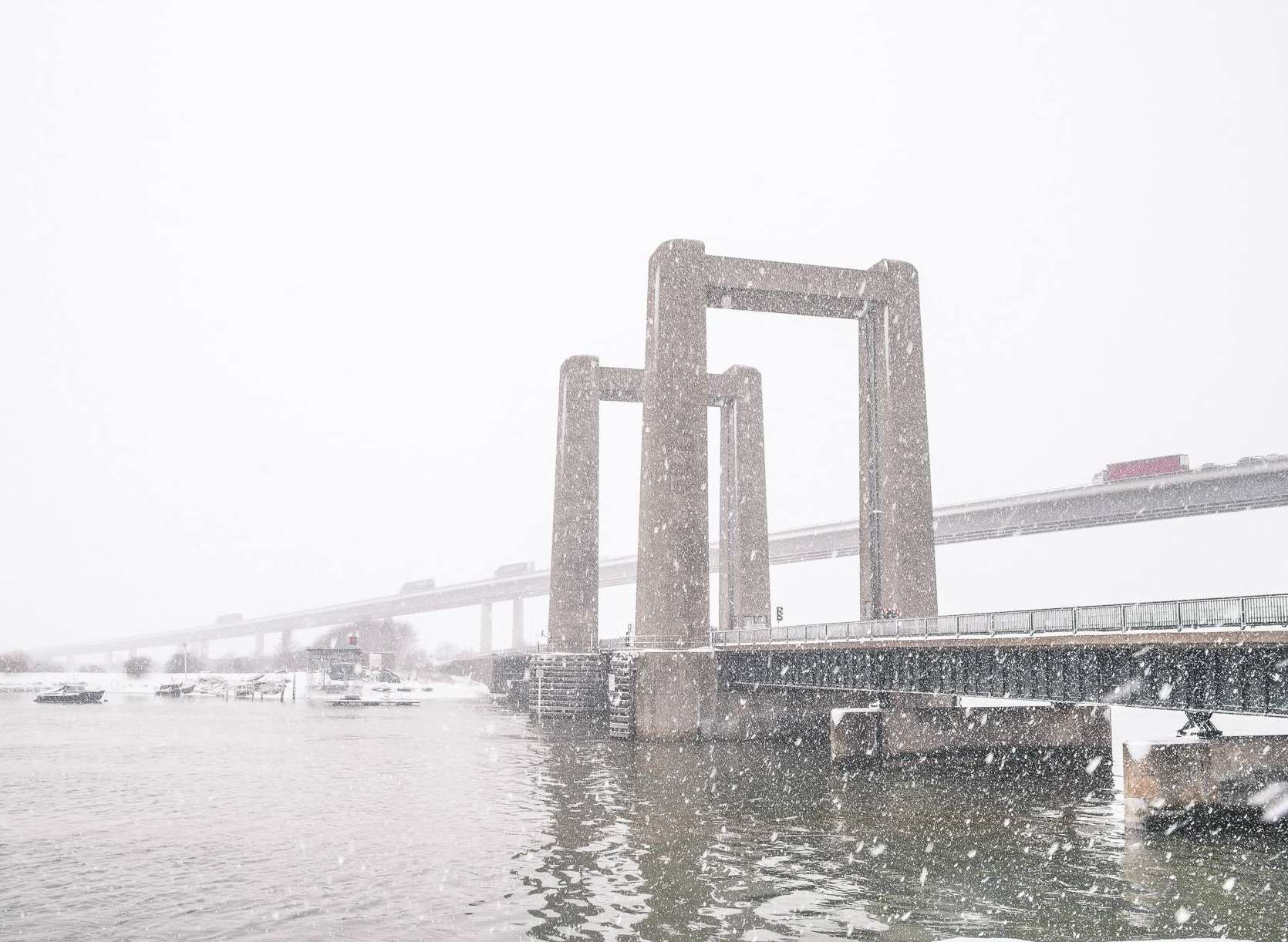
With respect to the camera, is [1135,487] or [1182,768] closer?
[1182,768]

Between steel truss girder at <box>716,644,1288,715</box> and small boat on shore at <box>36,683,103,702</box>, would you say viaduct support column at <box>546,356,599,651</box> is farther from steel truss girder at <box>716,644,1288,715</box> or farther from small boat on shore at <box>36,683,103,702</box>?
small boat on shore at <box>36,683,103,702</box>

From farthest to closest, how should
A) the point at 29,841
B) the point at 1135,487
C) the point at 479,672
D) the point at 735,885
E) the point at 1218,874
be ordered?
the point at 479,672, the point at 1135,487, the point at 29,841, the point at 1218,874, the point at 735,885

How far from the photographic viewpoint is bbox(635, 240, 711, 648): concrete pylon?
2527 inches

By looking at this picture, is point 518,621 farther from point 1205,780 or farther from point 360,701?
point 1205,780

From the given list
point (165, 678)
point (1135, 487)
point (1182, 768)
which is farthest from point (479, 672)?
point (1182, 768)

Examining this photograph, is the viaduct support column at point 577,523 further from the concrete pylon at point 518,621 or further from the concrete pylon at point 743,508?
the concrete pylon at point 518,621

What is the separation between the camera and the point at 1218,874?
917 inches

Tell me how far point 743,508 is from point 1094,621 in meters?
58.0

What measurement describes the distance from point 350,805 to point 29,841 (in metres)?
9.18

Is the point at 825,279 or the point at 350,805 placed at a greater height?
the point at 825,279

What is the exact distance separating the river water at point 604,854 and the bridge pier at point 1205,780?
131 centimetres

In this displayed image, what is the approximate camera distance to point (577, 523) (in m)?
93.0

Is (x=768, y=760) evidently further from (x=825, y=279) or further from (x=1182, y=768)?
(x=825, y=279)

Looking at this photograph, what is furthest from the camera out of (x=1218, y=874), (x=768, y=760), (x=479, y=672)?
(x=479, y=672)
